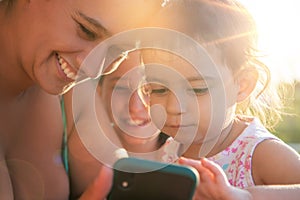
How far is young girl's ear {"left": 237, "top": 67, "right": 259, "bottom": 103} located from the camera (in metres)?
2.17

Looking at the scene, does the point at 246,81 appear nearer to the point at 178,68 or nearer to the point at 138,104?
the point at 178,68

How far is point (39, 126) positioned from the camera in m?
2.11

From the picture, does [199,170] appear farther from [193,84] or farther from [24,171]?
[24,171]

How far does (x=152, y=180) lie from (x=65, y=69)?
598 millimetres

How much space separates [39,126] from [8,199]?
302 mm

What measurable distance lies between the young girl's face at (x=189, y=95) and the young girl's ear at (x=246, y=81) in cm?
4

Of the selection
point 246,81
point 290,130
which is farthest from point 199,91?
point 290,130

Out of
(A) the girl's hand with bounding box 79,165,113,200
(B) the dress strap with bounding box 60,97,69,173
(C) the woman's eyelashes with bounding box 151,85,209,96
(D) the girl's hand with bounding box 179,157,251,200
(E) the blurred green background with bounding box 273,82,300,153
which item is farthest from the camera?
(E) the blurred green background with bounding box 273,82,300,153

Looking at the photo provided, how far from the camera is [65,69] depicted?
178 cm

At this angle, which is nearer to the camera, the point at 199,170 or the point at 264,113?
the point at 199,170

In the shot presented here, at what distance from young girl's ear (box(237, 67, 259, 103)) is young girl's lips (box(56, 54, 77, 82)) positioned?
2.13 feet

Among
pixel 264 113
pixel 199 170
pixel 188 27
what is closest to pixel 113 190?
pixel 199 170

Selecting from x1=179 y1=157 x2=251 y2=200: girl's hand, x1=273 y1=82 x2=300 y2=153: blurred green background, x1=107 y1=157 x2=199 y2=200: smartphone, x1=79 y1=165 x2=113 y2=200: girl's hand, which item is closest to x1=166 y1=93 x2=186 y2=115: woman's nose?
x1=179 y1=157 x2=251 y2=200: girl's hand

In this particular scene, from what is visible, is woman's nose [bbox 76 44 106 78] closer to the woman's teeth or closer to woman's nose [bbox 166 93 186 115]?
the woman's teeth
